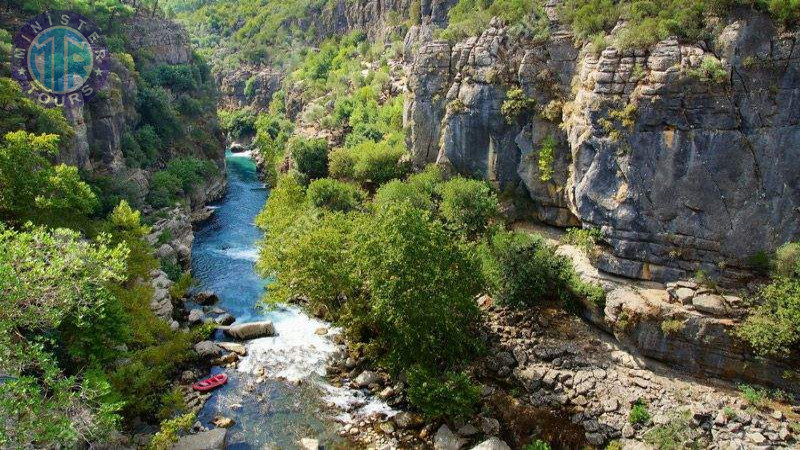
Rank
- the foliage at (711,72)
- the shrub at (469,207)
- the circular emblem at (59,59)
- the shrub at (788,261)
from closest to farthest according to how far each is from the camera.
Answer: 1. the shrub at (788,261)
2. the foliage at (711,72)
3. the shrub at (469,207)
4. the circular emblem at (59,59)

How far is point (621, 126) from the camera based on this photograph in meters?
26.8

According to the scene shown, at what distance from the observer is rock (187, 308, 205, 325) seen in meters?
31.0

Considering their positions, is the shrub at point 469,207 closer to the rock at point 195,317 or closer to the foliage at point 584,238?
the foliage at point 584,238

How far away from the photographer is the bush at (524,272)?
2777 cm

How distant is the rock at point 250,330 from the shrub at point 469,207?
12406 millimetres

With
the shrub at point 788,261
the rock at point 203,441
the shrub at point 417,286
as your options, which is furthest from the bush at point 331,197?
the shrub at point 788,261

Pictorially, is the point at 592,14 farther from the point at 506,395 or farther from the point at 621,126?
the point at 506,395

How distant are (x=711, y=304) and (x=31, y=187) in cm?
3311

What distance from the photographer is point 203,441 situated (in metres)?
21.4

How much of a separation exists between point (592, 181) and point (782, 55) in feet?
32.0

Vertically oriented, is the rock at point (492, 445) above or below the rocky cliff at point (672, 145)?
below

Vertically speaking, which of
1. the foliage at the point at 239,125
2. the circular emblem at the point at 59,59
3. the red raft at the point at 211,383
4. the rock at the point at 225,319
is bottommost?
the red raft at the point at 211,383

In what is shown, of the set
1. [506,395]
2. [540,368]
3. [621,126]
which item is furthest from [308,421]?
[621,126]

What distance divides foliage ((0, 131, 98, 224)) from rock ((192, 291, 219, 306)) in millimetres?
8921
